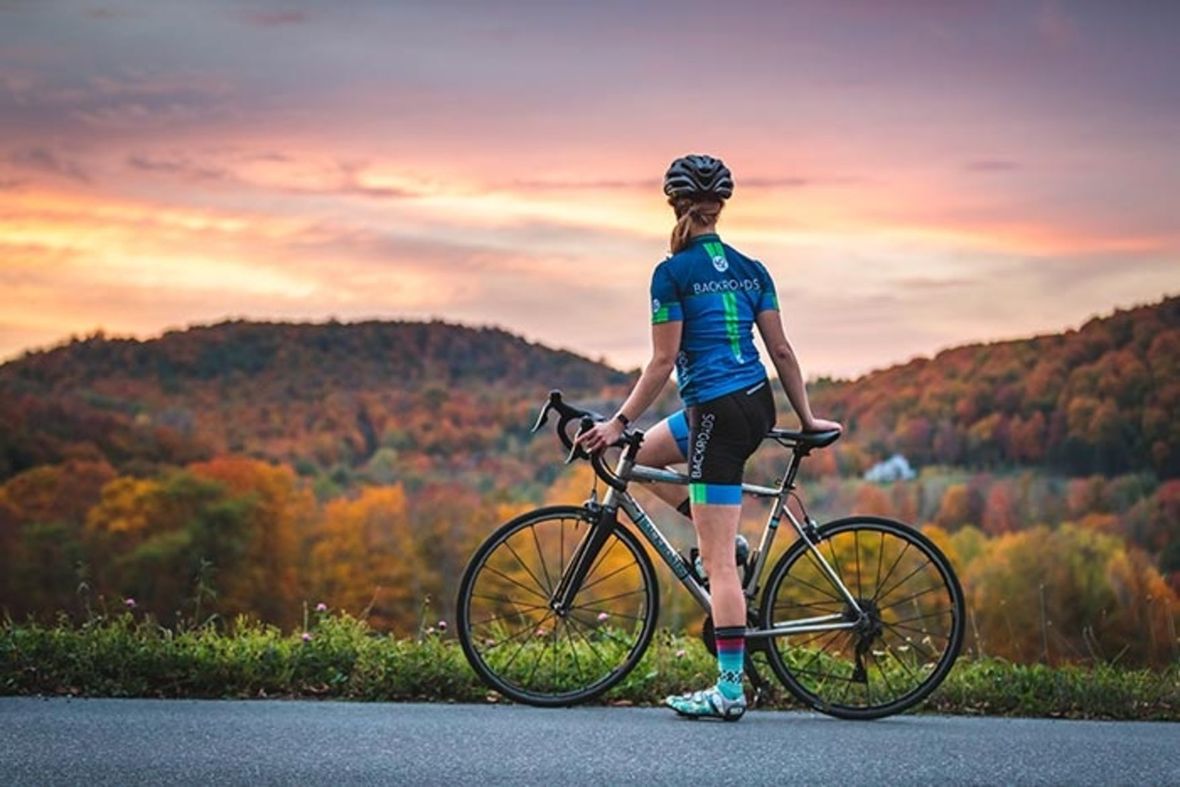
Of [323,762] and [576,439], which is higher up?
[576,439]

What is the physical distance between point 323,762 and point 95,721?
1396mm

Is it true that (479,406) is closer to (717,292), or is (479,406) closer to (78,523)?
(78,523)

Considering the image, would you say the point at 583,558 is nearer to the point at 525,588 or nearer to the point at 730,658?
the point at 525,588

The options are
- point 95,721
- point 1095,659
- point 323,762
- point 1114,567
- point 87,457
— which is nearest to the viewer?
point 323,762

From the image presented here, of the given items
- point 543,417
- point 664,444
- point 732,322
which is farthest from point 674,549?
point 732,322

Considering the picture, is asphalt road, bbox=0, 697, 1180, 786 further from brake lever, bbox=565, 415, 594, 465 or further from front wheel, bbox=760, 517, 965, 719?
brake lever, bbox=565, 415, 594, 465

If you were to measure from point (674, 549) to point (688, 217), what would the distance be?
1.64 m

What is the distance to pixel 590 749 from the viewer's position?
6930mm

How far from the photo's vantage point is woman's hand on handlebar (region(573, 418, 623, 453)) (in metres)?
7.83

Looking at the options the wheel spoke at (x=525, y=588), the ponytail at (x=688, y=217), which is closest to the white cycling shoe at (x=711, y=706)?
the wheel spoke at (x=525, y=588)

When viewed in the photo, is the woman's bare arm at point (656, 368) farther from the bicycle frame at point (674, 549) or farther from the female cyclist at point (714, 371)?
A: the bicycle frame at point (674, 549)

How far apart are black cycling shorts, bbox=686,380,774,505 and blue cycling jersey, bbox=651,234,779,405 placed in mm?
55

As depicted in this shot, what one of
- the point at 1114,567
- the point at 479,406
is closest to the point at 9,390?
the point at 479,406

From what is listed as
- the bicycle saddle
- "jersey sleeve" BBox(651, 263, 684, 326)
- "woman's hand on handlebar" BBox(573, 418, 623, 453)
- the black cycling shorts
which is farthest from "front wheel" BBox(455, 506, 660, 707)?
"jersey sleeve" BBox(651, 263, 684, 326)
